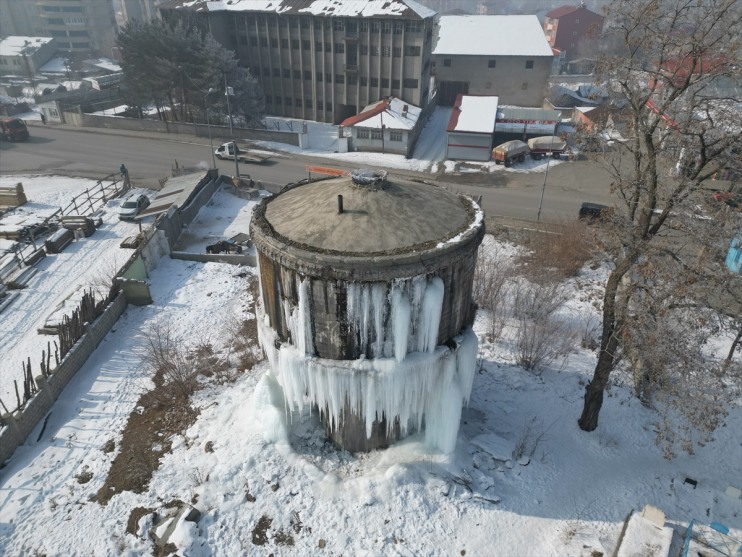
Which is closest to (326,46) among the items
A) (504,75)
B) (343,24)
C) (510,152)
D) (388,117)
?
(343,24)

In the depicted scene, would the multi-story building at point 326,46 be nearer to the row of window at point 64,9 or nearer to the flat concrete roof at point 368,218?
the flat concrete roof at point 368,218

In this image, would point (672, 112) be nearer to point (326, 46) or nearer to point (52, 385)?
point (52, 385)

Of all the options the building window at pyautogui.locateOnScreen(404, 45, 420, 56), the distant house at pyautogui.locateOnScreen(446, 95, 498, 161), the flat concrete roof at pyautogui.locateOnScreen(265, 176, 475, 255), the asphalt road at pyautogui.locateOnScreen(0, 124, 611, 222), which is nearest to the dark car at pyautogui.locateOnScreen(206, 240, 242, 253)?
the asphalt road at pyautogui.locateOnScreen(0, 124, 611, 222)

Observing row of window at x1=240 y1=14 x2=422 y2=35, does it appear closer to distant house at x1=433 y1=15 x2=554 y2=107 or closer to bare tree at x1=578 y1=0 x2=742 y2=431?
distant house at x1=433 y1=15 x2=554 y2=107

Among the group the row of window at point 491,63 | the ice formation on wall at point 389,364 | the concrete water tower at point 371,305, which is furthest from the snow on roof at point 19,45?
the ice formation on wall at point 389,364

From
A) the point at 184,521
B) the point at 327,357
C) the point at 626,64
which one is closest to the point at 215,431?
the point at 184,521
